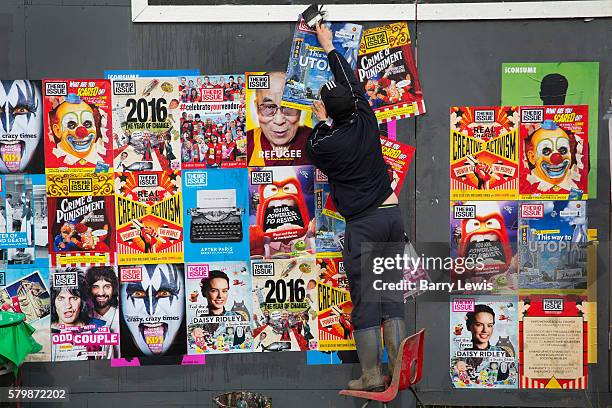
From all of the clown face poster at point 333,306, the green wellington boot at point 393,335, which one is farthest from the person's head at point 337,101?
the green wellington boot at point 393,335

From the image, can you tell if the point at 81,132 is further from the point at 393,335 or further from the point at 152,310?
the point at 393,335

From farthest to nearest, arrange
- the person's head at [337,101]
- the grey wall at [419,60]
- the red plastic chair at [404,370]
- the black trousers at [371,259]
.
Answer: the grey wall at [419,60] < the black trousers at [371,259] < the person's head at [337,101] < the red plastic chair at [404,370]

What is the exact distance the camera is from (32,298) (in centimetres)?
578

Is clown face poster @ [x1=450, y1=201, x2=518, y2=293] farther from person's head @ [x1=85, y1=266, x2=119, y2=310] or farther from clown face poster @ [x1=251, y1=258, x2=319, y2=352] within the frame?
person's head @ [x1=85, y1=266, x2=119, y2=310]

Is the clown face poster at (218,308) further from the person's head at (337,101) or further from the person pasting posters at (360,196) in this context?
the person's head at (337,101)

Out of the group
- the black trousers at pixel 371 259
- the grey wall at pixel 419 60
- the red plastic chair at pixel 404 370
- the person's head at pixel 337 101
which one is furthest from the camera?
the grey wall at pixel 419 60

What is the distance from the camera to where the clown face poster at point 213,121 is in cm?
573

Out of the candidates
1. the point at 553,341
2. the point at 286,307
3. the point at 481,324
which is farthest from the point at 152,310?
the point at 553,341

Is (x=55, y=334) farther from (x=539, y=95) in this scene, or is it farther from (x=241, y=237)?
(x=539, y=95)

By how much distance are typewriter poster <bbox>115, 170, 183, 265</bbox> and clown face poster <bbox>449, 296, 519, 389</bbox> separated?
90.8 inches

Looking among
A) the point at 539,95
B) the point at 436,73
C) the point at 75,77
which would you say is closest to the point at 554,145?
the point at 539,95

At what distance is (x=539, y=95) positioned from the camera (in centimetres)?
570

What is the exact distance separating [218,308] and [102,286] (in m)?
0.93

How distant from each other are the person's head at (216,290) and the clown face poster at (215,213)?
152 mm
